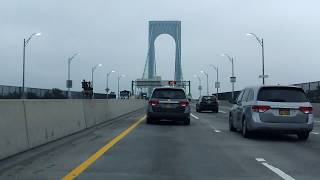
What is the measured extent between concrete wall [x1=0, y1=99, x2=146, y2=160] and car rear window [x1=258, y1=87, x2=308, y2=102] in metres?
6.16

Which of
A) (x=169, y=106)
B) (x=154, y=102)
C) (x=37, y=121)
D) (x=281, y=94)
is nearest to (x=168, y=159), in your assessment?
(x=37, y=121)

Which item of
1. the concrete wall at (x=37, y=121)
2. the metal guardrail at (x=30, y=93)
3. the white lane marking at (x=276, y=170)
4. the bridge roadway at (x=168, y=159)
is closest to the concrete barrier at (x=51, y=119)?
the concrete wall at (x=37, y=121)

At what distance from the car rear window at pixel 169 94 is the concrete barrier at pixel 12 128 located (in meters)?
13.4

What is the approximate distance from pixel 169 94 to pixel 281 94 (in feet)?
30.1

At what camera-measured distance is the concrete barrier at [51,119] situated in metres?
14.5

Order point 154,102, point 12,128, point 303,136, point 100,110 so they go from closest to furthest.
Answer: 1. point 12,128
2. point 303,136
3. point 154,102
4. point 100,110

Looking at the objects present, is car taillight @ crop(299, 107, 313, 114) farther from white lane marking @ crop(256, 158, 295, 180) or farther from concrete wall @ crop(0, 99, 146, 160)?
concrete wall @ crop(0, 99, 146, 160)

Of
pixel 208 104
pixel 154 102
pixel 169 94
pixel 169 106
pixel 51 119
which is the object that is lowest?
pixel 208 104

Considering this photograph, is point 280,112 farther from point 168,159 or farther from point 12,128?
point 12,128

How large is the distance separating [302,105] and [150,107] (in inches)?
393

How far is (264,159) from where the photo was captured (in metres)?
12.7

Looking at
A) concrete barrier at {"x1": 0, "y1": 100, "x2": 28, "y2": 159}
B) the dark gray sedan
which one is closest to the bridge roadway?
concrete barrier at {"x1": 0, "y1": 100, "x2": 28, "y2": 159}

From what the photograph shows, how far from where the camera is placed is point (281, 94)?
18219 millimetres

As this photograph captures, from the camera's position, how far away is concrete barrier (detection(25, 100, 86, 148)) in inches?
570
